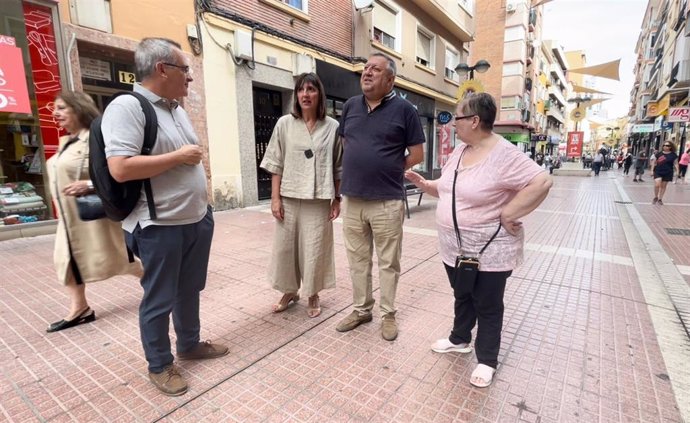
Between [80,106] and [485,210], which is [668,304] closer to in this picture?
[485,210]

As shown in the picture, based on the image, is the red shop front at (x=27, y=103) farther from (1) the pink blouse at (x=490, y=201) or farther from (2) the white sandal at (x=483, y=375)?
(2) the white sandal at (x=483, y=375)

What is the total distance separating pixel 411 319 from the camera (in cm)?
312

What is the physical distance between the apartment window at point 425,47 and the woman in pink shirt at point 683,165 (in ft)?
39.8

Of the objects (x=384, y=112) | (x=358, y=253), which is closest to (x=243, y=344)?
(x=358, y=253)

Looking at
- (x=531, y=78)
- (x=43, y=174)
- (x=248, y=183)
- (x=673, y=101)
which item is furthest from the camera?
(x=531, y=78)

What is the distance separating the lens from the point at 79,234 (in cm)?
280

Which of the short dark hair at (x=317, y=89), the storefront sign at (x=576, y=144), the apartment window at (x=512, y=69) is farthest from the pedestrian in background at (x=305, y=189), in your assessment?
the apartment window at (x=512, y=69)

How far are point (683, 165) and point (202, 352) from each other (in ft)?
72.7

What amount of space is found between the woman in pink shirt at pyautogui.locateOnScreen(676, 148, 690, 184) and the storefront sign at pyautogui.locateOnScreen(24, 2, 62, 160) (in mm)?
22448

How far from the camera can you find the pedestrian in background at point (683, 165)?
53.9 feet

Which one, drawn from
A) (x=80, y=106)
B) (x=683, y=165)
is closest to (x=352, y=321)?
(x=80, y=106)

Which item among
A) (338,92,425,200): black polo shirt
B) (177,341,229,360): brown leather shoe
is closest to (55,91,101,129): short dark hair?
(177,341,229,360): brown leather shoe

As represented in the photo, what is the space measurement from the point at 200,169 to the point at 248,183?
6771mm

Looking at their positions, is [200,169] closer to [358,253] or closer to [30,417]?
[358,253]
